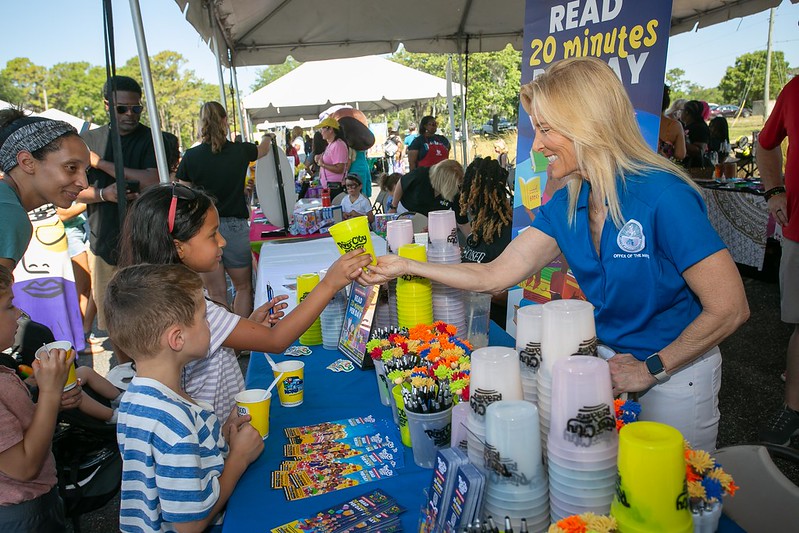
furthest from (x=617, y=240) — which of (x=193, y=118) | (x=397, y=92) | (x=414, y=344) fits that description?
(x=193, y=118)

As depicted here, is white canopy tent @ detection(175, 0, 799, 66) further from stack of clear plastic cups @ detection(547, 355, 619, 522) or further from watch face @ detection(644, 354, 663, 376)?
stack of clear plastic cups @ detection(547, 355, 619, 522)

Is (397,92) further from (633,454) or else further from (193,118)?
(193,118)

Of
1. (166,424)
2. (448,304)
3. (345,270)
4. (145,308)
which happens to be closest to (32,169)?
(145,308)

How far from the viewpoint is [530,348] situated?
1.25 meters

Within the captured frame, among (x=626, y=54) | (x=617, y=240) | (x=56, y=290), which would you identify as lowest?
(x=56, y=290)

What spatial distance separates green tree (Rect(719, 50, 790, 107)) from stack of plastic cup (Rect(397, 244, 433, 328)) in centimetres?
3883

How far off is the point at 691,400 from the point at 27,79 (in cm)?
7385

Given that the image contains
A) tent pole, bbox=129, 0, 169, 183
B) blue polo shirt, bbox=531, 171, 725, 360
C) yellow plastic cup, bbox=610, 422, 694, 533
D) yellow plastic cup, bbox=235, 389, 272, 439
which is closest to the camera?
yellow plastic cup, bbox=610, 422, 694, 533

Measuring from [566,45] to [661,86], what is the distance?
2.52 feet

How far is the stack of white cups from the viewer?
2.06 meters

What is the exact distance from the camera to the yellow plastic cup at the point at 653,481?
81 centimetres

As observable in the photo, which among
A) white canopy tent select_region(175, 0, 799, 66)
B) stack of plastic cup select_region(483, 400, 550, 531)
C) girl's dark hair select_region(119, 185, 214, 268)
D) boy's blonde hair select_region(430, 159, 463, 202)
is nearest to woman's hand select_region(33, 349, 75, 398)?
girl's dark hair select_region(119, 185, 214, 268)

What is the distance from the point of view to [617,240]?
5.15 feet

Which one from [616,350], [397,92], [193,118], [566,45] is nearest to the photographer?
[616,350]
